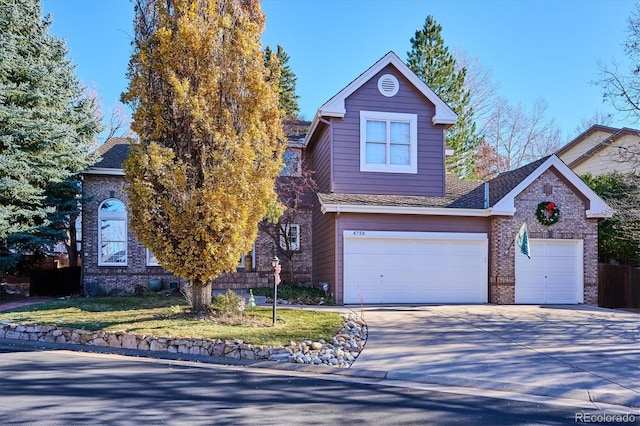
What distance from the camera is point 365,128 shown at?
54.2ft

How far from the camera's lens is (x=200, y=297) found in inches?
454

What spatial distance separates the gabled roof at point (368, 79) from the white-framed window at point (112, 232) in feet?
27.8

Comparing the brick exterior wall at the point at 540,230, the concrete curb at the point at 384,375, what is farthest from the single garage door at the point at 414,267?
the concrete curb at the point at 384,375

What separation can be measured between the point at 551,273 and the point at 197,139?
40.5 ft

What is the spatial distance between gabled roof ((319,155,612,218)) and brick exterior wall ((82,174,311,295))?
5042 millimetres

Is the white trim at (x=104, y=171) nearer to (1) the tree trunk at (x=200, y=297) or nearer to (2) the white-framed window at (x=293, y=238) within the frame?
(2) the white-framed window at (x=293, y=238)

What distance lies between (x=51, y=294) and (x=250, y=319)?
11409mm

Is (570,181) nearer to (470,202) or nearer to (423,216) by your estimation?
(470,202)

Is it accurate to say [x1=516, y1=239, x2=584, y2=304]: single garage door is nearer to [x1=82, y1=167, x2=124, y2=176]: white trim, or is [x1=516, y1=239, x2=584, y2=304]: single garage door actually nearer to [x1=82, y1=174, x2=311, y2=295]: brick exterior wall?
[x1=82, y1=174, x2=311, y2=295]: brick exterior wall

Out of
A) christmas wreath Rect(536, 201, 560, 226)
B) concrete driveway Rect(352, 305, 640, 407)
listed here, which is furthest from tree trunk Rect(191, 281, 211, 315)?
christmas wreath Rect(536, 201, 560, 226)

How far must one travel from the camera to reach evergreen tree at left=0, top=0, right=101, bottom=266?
16.4m

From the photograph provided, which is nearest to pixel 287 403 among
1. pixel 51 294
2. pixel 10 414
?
pixel 10 414

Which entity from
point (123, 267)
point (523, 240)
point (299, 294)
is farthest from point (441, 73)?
point (123, 267)

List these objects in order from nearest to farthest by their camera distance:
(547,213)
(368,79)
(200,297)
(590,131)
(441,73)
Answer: (200,297), (547,213), (368,79), (590,131), (441,73)
